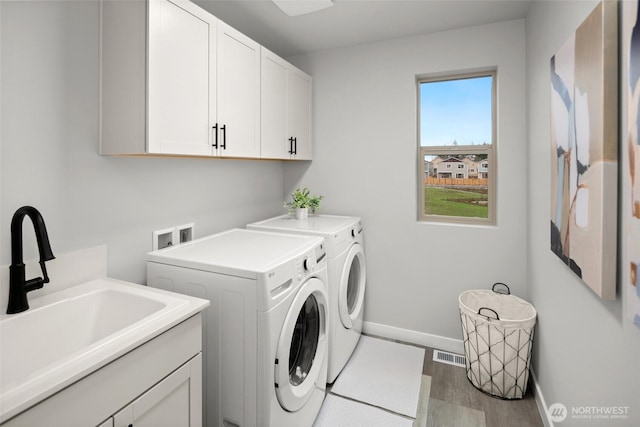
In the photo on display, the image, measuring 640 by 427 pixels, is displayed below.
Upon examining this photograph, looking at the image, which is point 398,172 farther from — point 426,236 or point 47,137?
point 47,137

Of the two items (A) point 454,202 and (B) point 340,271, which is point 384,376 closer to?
(B) point 340,271

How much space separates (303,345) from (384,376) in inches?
30.3

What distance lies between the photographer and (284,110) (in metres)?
2.44

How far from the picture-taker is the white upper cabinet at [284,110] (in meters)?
2.19

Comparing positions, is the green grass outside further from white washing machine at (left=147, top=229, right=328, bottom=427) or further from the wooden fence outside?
white washing machine at (left=147, top=229, right=328, bottom=427)

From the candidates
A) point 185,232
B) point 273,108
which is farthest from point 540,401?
point 273,108

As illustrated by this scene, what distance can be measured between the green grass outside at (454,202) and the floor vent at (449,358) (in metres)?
1.10

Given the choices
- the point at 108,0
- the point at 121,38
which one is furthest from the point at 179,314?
the point at 108,0

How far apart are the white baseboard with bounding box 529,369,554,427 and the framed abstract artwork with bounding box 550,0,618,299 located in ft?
3.17

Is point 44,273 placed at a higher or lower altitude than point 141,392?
higher

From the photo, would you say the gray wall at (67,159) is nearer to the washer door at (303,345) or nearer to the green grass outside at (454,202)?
the washer door at (303,345)

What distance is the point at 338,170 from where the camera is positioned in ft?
9.50

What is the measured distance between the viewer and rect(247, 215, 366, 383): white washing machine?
2092mm

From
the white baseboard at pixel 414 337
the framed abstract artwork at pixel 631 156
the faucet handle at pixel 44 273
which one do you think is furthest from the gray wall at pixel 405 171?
the faucet handle at pixel 44 273
